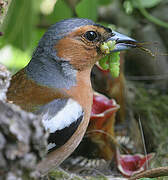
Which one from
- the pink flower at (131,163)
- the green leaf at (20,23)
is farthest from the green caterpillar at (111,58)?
the green leaf at (20,23)

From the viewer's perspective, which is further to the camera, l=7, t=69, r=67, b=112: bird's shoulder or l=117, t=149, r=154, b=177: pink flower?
l=117, t=149, r=154, b=177: pink flower

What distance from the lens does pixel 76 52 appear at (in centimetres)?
262

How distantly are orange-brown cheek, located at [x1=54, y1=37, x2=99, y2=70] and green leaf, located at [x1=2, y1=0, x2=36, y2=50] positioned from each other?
1.89 metres

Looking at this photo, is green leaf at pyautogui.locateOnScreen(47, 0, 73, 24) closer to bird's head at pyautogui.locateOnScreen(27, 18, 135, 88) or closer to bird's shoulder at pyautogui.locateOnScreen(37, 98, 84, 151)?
bird's head at pyautogui.locateOnScreen(27, 18, 135, 88)

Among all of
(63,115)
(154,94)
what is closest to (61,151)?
(63,115)

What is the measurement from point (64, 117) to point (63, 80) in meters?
0.34

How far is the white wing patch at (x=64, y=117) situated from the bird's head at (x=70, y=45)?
301 millimetres

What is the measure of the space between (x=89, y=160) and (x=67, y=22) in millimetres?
1362

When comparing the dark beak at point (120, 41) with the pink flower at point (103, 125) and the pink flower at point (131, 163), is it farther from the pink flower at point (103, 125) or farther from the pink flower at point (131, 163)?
the pink flower at point (131, 163)

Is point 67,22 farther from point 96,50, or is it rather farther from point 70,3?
point 70,3

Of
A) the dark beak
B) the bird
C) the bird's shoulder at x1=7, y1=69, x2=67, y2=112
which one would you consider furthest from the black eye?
the bird's shoulder at x1=7, y1=69, x2=67, y2=112

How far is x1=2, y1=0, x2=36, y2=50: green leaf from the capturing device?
4418mm

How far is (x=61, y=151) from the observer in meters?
2.44

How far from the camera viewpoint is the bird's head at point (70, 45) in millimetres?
2588
